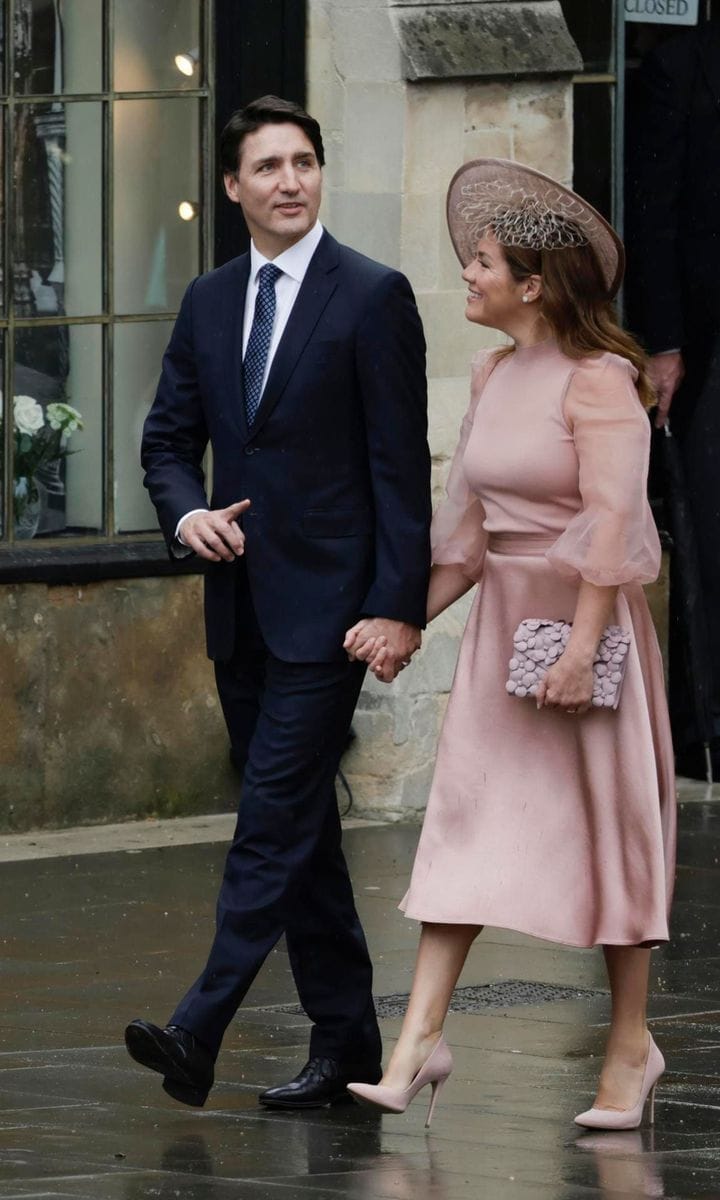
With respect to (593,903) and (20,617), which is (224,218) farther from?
(593,903)

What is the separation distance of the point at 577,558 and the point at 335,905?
3.07 ft

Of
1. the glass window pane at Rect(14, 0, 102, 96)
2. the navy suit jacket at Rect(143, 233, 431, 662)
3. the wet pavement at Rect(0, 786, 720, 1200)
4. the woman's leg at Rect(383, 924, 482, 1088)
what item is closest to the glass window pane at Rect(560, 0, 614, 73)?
the glass window pane at Rect(14, 0, 102, 96)

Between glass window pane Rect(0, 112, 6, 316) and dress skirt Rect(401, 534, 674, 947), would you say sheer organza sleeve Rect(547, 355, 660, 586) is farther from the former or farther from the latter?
glass window pane Rect(0, 112, 6, 316)

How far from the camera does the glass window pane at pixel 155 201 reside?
34.4 ft

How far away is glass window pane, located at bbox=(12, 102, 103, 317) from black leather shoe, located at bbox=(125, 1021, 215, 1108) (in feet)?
15.3

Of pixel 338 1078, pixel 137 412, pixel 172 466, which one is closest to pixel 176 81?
pixel 137 412

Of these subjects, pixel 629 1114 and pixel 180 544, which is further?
pixel 180 544

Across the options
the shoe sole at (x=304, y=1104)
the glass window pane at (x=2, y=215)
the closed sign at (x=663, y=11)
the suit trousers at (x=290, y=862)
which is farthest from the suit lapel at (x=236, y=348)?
the closed sign at (x=663, y=11)

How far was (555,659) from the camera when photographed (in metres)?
6.11

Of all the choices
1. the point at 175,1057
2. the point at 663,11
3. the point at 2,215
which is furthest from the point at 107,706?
the point at 175,1057

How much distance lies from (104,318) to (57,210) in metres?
0.41

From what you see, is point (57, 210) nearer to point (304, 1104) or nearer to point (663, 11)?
point (663, 11)

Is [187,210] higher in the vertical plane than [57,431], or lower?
higher

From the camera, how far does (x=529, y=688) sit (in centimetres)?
612
